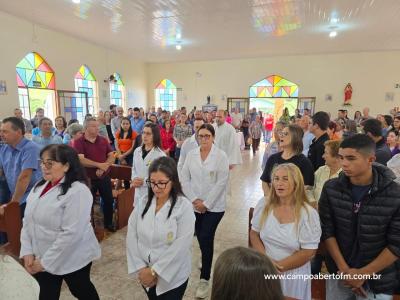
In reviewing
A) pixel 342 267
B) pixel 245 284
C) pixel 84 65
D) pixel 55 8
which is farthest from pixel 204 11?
pixel 245 284

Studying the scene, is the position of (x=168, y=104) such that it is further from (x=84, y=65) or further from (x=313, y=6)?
(x=313, y=6)

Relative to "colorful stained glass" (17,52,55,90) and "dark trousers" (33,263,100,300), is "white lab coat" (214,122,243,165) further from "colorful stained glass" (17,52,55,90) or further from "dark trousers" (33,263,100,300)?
"colorful stained glass" (17,52,55,90)

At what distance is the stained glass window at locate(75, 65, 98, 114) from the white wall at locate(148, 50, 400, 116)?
476cm

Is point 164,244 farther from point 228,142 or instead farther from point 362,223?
point 228,142

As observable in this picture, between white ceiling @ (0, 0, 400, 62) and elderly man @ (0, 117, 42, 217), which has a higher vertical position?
white ceiling @ (0, 0, 400, 62)

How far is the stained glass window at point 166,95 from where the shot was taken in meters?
14.5

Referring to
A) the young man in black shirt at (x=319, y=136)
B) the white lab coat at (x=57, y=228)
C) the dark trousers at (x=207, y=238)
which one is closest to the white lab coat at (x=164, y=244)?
the white lab coat at (x=57, y=228)

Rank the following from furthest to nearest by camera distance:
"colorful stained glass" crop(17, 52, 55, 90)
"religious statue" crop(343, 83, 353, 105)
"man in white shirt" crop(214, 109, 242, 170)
Answer: "religious statue" crop(343, 83, 353, 105) < "colorful stained glass" crop(17, 52, 55, 90) < "man in white shirt" crop(214, 109, 242, 170)

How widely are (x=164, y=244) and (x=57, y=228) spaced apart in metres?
0.71

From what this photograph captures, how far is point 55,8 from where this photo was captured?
6340 millimetres

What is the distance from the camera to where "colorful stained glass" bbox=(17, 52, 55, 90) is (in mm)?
7609

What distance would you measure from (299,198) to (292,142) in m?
0.91

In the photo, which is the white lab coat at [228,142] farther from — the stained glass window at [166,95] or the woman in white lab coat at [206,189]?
the stained glass window at [166,95]

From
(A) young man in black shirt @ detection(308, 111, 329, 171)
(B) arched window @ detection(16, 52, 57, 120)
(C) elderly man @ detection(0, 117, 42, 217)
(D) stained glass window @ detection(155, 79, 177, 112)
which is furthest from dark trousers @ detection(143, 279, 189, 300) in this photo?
(D) stained glass window @ detection(155, 79, 177, 112)
